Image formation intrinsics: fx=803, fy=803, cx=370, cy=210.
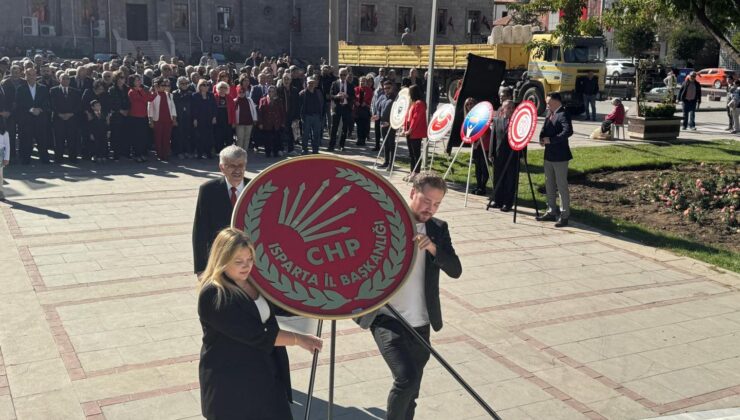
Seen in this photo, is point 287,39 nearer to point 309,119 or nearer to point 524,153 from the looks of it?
point 309,119

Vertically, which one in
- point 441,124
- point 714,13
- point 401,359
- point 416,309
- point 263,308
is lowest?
point 401,359

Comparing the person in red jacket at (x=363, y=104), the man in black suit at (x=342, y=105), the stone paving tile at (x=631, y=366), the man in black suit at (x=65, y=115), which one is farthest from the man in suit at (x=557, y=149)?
the man in black suit at (x=65, y=115)

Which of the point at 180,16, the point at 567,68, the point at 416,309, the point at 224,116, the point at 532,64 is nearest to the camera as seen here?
the point at 416,309

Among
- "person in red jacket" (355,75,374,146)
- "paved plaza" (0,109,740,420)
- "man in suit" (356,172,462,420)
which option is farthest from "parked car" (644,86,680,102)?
"man in suit" (356,172,462,420)

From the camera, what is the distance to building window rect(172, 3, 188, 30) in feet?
187

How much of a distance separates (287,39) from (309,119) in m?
43.7

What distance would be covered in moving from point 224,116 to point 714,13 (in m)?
10.5

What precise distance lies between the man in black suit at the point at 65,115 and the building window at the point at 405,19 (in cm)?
4591

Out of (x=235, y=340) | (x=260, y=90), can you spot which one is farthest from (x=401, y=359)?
(x=260, y=90)

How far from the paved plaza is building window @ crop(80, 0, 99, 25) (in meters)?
45.9

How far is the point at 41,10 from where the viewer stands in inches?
2108

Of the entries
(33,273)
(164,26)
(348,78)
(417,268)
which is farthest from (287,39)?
(417,268)

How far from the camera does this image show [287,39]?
61.2 meters

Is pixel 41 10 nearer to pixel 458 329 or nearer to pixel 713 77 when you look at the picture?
pixel 713 77
